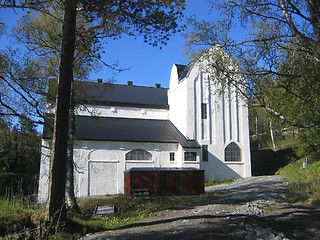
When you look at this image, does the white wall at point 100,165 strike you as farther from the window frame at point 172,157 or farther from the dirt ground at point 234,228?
the dirt ground at point 234,228

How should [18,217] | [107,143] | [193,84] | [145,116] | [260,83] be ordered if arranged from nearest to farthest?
1. [18,217]
2. [260,83]
3. [107,143]
4. [193,84]
5. [145,116]

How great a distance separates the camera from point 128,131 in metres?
32.0

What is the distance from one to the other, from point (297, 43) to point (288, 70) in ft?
2.70

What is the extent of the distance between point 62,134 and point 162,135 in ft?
74.7

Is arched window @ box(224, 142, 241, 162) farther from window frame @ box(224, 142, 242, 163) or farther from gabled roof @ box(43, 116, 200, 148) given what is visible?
gabled roof @ box(43, 116, 200, 148)

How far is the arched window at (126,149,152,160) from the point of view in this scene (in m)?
30.4

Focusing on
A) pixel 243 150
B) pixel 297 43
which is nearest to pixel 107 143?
pixel 243 150

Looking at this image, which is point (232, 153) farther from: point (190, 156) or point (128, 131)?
point (128, 131)

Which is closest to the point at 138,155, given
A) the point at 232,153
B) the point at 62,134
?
the point at 232,153

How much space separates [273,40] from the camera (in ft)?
34.7

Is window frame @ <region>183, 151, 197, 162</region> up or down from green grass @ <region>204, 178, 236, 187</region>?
up

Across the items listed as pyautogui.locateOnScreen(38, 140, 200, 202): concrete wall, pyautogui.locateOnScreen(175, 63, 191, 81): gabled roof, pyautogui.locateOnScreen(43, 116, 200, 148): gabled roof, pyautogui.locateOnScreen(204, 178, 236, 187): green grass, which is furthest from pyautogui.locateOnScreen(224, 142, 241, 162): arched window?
pyautogui.locateOnScreen(175, 63, 191, 81): gabled roof

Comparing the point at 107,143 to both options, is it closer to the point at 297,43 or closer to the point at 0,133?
the point at 0,133

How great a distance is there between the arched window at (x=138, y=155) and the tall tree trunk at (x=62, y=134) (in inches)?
802
